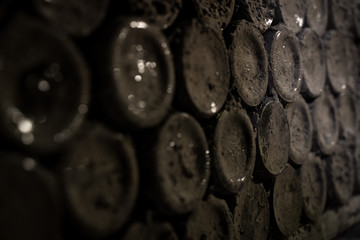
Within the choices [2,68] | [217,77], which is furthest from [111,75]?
[217,77]

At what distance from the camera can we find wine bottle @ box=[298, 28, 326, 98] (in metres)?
1.85

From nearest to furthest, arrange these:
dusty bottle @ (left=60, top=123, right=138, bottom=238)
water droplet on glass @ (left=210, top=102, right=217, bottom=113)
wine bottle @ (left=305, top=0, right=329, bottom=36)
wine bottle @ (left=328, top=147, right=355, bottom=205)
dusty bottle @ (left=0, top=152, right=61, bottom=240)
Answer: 1. dusty bottle @ (left=0, top=152, right=61, bottom=240)
2. dusty bottle @ (left=60, top=123, right=138, bottom=238)
3. water droplet on glass @ (left=210, top=102, right=217, bottom=113)
4. wine bottle @ (left=305, top=0, right=329, bottom=36)
5. wine bottle @ (left=328, top=147, right=355, bottom=205)

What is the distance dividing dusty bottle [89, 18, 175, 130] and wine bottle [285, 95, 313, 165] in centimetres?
98

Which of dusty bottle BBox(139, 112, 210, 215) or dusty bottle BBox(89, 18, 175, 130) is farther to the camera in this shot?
dusty bottle BBox(139, 112, 210, 215)

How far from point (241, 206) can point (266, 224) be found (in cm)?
24

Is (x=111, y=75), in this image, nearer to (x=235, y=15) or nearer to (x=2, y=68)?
(x=2, y=68)

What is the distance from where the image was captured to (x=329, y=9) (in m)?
2.28

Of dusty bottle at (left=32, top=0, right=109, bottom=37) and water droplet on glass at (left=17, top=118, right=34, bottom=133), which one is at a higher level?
dusty bottle at (left=32, top=0, right=109, bottom=37)

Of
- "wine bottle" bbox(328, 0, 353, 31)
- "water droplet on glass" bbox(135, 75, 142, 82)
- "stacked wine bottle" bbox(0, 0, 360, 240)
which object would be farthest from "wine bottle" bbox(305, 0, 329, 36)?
"water droplet on glass" bbox(135, 75, 142, 82)

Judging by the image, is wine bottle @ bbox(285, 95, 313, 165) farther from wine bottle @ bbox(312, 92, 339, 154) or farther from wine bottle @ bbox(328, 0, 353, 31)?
wine bottle @ bbox(328, 0, 353, 31)

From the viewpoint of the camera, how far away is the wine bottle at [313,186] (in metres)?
1.84

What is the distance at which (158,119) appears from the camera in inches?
36.4

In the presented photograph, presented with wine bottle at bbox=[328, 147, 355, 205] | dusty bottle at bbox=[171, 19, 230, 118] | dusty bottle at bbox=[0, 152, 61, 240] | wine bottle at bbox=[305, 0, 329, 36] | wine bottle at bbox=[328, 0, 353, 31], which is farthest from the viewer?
wine bottle at bbox=[328, 0, 353, 31]

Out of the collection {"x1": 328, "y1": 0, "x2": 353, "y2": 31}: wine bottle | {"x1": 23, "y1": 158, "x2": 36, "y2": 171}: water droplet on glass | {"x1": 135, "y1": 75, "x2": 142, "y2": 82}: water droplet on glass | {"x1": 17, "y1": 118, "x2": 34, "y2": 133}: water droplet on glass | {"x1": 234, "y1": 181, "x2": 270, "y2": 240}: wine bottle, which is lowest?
{"x1": 234, "y1": 181, "x2": 270, "y2": 240}: wine bottle
